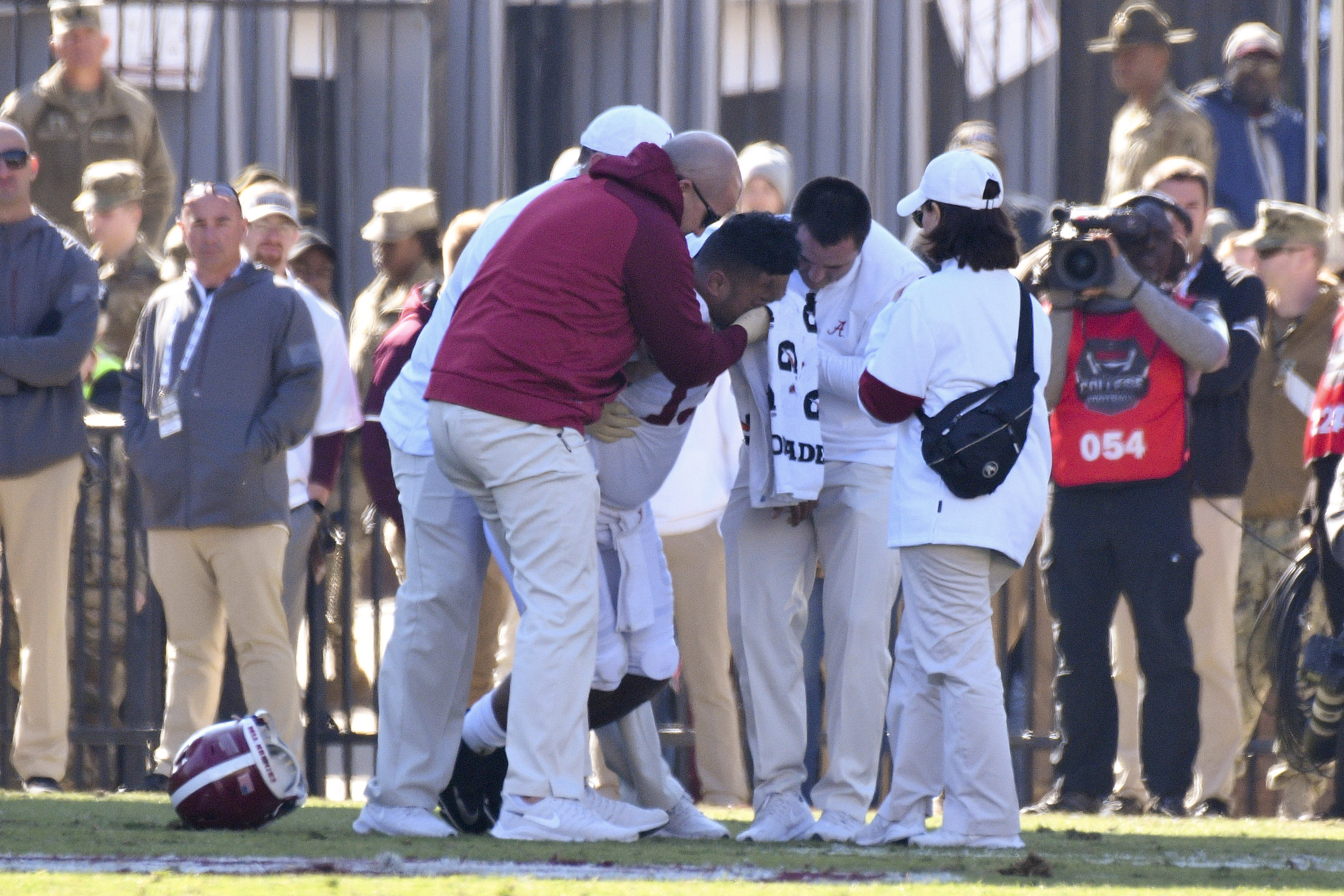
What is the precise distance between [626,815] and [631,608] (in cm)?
55

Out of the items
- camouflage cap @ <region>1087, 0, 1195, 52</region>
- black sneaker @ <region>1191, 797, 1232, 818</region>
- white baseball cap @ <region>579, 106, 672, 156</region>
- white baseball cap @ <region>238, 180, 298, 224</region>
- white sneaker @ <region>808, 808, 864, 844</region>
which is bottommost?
black sneaker @ <region>1191, 797, 1232, 818</region>

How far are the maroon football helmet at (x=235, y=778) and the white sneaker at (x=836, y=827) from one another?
142 cm

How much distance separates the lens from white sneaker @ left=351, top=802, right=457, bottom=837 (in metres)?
5.63

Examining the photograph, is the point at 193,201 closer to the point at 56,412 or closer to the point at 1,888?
the point at 56,412

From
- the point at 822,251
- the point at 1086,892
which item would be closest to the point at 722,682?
the point at 822,251

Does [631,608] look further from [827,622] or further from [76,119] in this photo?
[76,119]

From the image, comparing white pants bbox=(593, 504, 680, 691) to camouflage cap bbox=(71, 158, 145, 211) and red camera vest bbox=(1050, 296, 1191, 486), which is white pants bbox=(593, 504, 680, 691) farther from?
camouflage cap bbox=(71, 158, 145, 211)

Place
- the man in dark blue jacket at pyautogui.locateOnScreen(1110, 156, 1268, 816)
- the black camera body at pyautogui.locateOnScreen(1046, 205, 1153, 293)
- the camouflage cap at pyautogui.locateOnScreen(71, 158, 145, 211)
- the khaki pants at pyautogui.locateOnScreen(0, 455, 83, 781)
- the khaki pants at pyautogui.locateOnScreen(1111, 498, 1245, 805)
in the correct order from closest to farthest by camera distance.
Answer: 1. the black camera body at pyautogui.locateOnScreen(1046, 205, 1153, 293)
2. the man in dark blue jacket at pyautogui.locateOnScreen(1110, 156, 1268, 816)
3. the khaki pants at pyautogui.locateOnScreen(1111, 498, 1245, 805)
4. the khaki pants at pyautogui.locateOnScreen(0, 455, 83, 781)
5. the camouflage cap at pyautogui.locateOnScreen(71, 158, 145, 211)

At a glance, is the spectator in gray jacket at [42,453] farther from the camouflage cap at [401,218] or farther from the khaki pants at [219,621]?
the camouflage cap at [401,218]

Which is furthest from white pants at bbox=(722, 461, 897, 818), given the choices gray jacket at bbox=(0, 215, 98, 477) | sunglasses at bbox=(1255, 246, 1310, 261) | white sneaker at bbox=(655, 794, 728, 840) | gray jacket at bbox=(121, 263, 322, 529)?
sunglasses at bbox=(1255, 246, 1310, 261)

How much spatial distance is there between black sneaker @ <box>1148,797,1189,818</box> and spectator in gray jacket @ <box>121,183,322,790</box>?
305cm

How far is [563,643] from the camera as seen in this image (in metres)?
5.36

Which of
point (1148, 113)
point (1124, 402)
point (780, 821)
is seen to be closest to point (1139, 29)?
point (1148, 113)

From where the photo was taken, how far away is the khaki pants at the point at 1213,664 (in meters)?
7.50
